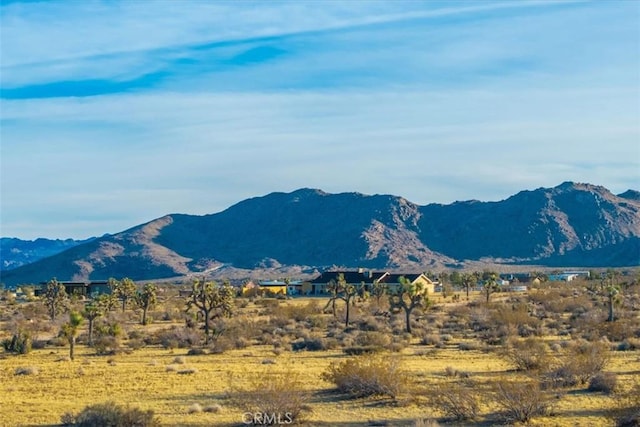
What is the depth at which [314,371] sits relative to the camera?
31.3 meters

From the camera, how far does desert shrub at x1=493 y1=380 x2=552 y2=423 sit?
20.9 meters

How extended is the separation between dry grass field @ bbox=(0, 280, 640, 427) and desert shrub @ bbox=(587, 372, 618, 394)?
0.21m

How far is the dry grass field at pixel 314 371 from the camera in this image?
2203 centimetres

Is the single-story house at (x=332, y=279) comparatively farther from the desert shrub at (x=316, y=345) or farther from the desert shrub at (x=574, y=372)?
the desert shrub at (x=574, y=372)

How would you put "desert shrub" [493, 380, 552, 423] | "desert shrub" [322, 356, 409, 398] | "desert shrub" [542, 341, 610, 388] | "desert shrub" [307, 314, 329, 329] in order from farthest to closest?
1. "desert shrub" [307, 314, 329, 329]
2. "desert shrub" [542, 341, 610, 388]
3. "desert shrub" [322, 356, 409, 398]
4. "desert shrub" [493, 380, 552, 423]

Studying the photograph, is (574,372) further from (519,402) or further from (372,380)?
(372,380)

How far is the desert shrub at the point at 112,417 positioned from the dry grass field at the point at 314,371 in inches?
43.9

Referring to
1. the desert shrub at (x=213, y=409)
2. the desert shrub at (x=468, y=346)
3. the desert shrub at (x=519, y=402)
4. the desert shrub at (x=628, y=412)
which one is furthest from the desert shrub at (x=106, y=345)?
the desert shrub at (x=628, y=412)

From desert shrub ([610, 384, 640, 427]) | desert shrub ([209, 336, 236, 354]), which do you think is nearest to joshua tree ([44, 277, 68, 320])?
desert shrub ([209, 336, 236, 354])

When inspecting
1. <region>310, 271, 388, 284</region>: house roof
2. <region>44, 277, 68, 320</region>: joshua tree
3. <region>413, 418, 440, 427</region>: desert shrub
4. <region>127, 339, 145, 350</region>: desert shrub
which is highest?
<region>310, 271, 388, 284</region>: house roof

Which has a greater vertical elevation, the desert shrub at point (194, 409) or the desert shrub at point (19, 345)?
the desert shrub at point (19, 345)

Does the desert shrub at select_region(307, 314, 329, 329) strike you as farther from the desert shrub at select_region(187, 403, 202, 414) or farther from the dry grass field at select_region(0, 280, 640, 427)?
the desert shrub at select_region(187, 403, 202, 414)

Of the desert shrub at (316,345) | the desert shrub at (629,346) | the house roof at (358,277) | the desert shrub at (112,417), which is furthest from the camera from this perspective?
the house roof at (358,277)

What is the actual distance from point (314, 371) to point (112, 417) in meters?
12.2
